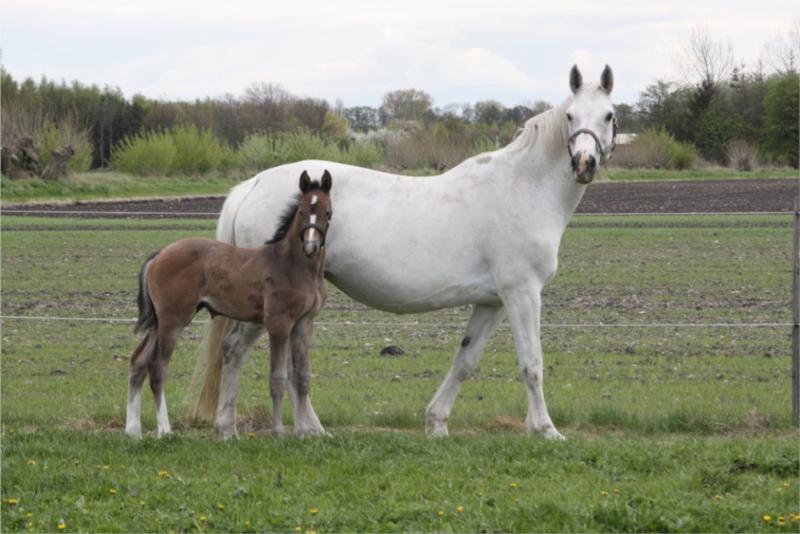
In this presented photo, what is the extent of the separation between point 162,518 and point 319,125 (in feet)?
210

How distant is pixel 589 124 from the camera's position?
25.8ft

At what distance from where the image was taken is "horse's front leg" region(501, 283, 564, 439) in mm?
7891

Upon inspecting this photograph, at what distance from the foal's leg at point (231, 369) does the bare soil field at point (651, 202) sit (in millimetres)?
23001

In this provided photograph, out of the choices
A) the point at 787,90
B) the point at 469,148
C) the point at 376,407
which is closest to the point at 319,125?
the point at 469,148

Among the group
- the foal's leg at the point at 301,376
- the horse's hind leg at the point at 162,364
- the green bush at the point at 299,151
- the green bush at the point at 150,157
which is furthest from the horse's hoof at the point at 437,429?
the green bush at the point at 150,157

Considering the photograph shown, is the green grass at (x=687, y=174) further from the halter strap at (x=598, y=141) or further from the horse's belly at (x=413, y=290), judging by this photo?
the horse's belly at (x=413, y=290)

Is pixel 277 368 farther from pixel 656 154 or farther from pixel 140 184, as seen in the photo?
pixel 656 154

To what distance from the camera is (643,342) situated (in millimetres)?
12828

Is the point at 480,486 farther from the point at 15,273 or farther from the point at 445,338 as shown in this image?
the point at 15,273

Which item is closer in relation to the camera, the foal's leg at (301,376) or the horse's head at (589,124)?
the horse's head at (589,124)

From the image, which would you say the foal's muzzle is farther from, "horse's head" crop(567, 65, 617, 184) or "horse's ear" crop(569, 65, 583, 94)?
"horse's ear" crop(569, 65, 583, 94)

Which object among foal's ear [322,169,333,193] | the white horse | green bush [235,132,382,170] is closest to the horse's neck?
the white horse

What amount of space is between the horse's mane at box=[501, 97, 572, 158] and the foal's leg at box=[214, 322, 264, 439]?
2.38m

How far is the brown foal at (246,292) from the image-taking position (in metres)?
7.67
